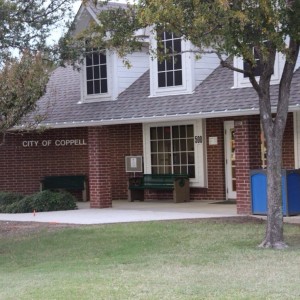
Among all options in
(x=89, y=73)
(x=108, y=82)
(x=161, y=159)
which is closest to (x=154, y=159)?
(x=161, y=159)

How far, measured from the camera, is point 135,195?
22438 millimetres

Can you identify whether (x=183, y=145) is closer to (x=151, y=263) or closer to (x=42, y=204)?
(x=42, y=204)

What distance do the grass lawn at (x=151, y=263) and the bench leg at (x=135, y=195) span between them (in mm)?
6489

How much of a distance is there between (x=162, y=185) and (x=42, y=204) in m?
3.54

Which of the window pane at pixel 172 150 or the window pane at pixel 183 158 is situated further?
the window pane at pixel 183 158

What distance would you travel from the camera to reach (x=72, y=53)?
19719 millimetres

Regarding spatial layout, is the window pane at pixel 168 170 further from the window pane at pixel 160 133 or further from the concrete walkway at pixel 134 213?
the concrete walkway at pixel 134 213

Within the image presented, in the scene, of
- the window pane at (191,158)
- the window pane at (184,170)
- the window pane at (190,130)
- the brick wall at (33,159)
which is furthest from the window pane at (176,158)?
the brick wall at (33,159)

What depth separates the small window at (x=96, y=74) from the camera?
21.3m

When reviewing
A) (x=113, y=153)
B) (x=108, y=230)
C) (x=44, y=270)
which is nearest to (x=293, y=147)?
(x=108, y=230)

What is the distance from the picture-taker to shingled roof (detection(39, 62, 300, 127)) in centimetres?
1664

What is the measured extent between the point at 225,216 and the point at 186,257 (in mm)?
4962

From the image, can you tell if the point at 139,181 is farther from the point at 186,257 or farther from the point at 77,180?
the point at 186,257

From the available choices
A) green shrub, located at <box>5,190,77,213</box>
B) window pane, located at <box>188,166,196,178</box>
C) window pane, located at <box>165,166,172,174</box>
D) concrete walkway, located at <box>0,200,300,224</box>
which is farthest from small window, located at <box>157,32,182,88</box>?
green shrub, located at <box>5,190,77,213</box>
